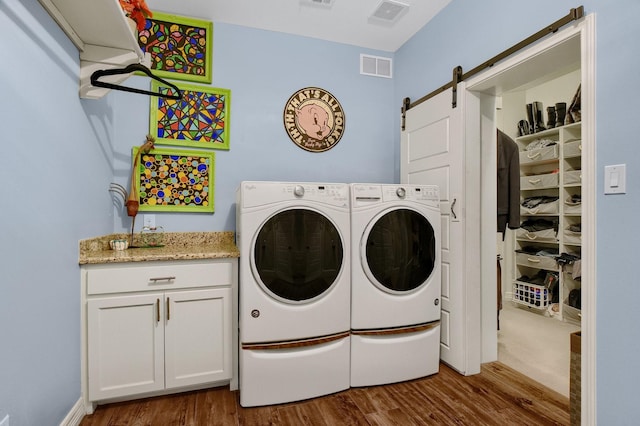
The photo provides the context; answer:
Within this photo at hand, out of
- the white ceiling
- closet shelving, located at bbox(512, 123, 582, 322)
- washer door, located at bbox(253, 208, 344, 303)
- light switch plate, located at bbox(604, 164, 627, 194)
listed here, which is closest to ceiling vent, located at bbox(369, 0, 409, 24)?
the white ceiling

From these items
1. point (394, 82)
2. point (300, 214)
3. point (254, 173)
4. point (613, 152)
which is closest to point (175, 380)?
point (300, 214)

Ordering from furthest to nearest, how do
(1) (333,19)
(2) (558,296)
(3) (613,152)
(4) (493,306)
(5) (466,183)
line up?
(2) (558,296) < (1) (333,19) < (4) (493,306) < (5) (466,183) < (3) (613,152)

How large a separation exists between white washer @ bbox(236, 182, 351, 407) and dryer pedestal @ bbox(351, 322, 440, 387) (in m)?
0.08

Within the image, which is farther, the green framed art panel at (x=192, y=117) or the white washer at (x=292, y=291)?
the green framed art panel at (x=192, y=117)

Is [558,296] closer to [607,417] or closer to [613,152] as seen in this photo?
[607,417]

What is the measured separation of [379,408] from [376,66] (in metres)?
2.68

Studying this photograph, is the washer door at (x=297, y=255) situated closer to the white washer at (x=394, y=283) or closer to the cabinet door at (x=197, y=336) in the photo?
the white washer at (x=394, y=283)

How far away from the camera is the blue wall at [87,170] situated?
1.20 m

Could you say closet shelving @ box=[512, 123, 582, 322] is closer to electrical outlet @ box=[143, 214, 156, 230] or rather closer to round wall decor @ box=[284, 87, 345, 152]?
round wall decor @ box=[284, 87, 345, 152]

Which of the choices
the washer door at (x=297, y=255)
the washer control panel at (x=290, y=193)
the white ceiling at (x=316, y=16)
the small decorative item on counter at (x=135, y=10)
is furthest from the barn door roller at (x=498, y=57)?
the small decorative item on counter at (x=135, y=10)

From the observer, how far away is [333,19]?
8.16 feet

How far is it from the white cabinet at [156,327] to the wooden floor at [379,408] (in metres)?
0.09

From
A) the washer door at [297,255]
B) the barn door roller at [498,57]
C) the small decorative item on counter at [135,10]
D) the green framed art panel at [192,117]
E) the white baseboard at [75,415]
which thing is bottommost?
the white baseboard at [75,415]

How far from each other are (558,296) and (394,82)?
280 centimetres
